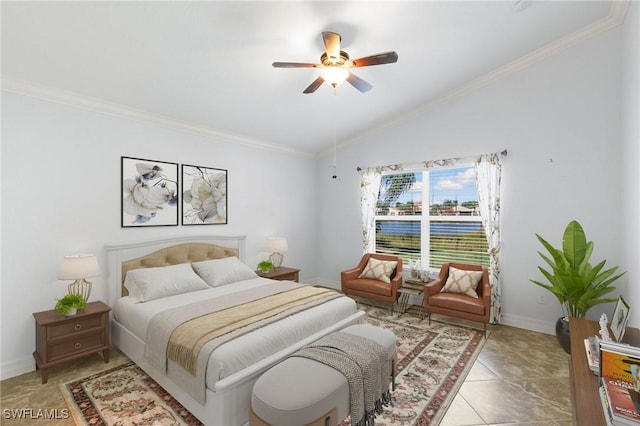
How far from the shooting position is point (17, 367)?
9.14ft

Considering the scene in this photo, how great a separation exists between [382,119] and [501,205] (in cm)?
231

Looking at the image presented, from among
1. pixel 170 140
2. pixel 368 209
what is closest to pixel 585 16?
pixel 368 209

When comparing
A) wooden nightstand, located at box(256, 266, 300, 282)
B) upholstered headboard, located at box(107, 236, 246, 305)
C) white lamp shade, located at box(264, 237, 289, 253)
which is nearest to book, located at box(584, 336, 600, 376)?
wooden nightstand, located at box(256, 266, 300, 282)

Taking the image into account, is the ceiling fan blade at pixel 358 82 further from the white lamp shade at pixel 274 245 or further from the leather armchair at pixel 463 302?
the white lamp shade at pixel 274 245

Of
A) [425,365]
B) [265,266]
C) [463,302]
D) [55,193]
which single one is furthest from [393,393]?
[55,193]

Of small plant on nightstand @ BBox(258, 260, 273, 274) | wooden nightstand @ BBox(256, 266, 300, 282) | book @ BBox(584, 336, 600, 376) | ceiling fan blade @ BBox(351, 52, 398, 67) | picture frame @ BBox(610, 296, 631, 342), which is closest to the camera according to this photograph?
book @ BBox(584, 336, 600, 376)

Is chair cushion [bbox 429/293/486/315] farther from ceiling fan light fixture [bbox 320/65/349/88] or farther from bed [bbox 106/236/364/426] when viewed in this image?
ceiling fan light fixture [bbox 320/65/349/88]

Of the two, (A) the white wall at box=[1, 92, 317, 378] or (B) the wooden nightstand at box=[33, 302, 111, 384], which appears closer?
(B) the wooden nightstand at box=[33, 302, 111, 384]

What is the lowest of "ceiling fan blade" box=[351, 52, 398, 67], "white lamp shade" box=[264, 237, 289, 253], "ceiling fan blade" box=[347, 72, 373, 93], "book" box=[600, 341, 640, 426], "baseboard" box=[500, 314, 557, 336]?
"baseboard" box=[500, 314, 557, 336]

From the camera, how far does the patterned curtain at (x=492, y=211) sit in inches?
162

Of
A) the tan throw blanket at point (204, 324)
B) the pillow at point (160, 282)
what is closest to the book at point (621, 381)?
the tan throw blanket at point (204, 324)

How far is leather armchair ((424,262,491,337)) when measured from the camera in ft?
11.8

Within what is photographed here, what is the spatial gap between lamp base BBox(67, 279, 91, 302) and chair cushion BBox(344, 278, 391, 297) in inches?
133

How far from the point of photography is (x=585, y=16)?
3.16 metres
